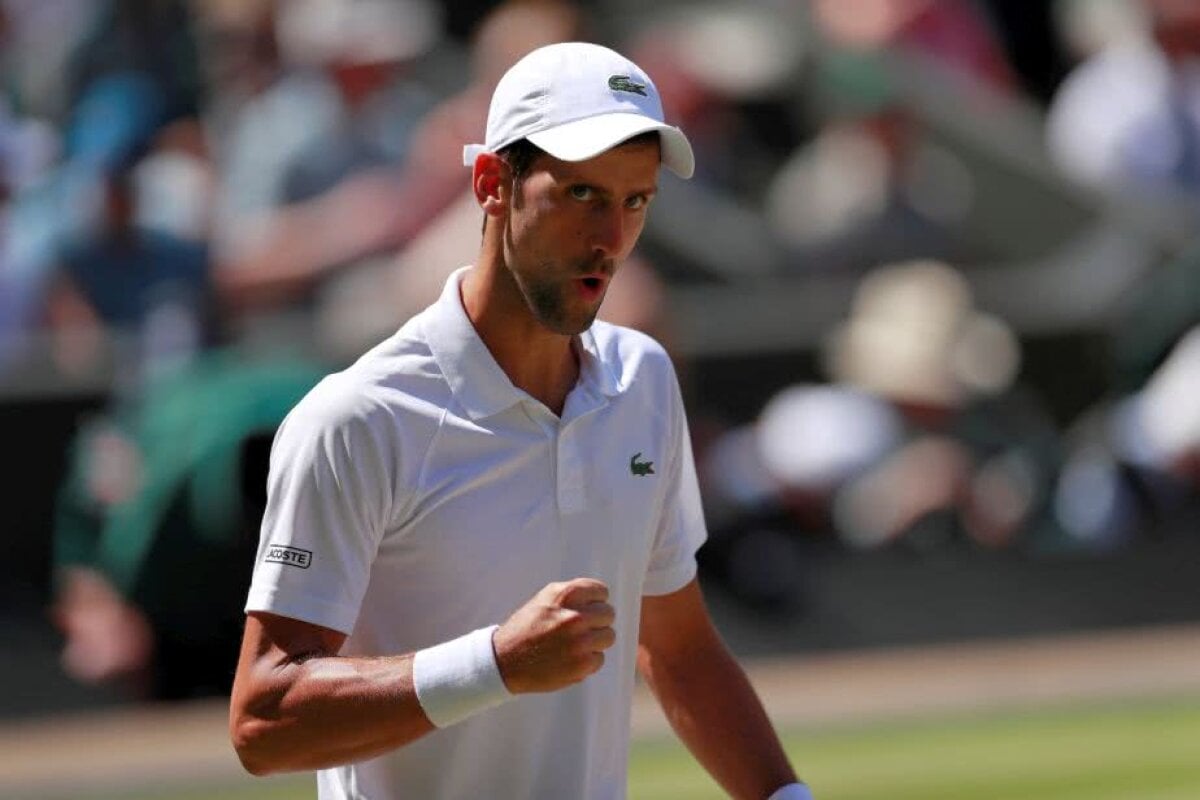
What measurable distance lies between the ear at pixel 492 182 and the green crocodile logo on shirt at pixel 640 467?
1.54 ft

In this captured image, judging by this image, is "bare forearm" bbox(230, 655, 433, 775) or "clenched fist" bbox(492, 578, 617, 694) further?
"bare forearm" bbox(230, 655, 433, 775)

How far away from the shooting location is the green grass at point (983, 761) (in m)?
8.62

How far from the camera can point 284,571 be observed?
3543 millimetres

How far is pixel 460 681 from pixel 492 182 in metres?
0.80

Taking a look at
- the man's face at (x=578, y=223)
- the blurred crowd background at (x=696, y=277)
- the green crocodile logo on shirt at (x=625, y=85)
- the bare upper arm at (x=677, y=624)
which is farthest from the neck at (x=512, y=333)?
the blurred crowd background at (x=696, y=277)

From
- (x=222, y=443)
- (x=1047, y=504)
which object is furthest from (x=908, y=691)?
(x=222, y=443)

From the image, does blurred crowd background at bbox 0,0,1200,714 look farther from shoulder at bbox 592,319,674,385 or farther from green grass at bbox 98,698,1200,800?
shoulder at bbox 592,319,674,385

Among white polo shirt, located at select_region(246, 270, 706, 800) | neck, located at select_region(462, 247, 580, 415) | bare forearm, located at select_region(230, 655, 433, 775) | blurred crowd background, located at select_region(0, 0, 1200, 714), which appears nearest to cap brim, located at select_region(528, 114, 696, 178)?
neck, located at select_region(462, 247, 580, 415)

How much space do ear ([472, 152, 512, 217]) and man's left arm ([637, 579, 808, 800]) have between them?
796 mm

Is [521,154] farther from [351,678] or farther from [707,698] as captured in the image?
[707,698]

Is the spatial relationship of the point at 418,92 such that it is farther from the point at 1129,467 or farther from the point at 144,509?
the point at 1129,467

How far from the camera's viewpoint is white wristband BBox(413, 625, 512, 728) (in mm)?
3391

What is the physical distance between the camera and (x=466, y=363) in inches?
148

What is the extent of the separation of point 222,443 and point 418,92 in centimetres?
293
